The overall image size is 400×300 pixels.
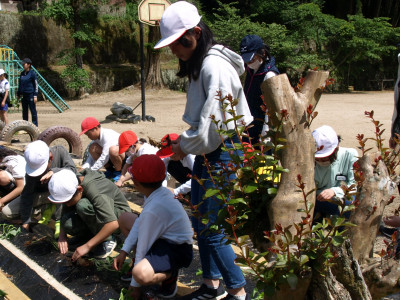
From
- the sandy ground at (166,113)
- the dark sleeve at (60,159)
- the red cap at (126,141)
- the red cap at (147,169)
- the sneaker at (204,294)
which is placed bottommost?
the sandy ground at (166,113)

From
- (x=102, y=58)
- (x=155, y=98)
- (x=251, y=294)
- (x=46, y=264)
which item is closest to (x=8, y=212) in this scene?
(x=46, y=264)

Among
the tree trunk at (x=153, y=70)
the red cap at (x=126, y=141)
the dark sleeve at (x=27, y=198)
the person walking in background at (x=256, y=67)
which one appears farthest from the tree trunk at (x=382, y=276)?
the tree trunk at (x=153, y=70)

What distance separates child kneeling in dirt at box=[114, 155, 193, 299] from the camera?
2895mm

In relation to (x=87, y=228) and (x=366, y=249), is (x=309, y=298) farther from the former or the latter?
(x=87, y=228)

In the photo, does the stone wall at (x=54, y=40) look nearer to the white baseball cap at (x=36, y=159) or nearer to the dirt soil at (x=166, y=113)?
the dirt soil at (x=166, y=113)

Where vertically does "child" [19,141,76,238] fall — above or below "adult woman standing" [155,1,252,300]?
below

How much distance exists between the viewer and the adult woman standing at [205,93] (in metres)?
2.49

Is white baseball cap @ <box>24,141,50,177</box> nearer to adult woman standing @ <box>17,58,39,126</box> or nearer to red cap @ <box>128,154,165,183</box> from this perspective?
red cap @ <box>128,154,165,183</box>

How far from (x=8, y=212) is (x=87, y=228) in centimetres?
130

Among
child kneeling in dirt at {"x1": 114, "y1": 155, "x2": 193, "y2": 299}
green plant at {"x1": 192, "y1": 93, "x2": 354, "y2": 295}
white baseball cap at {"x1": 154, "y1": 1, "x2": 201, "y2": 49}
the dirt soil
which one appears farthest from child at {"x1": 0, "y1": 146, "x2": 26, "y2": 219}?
the dirt soil

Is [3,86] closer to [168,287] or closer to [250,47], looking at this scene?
[250,47]

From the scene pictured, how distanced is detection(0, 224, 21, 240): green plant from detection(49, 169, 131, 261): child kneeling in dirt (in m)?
0.78

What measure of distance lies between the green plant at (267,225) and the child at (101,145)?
3.90 metres

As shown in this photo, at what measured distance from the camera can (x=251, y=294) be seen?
316 cm
